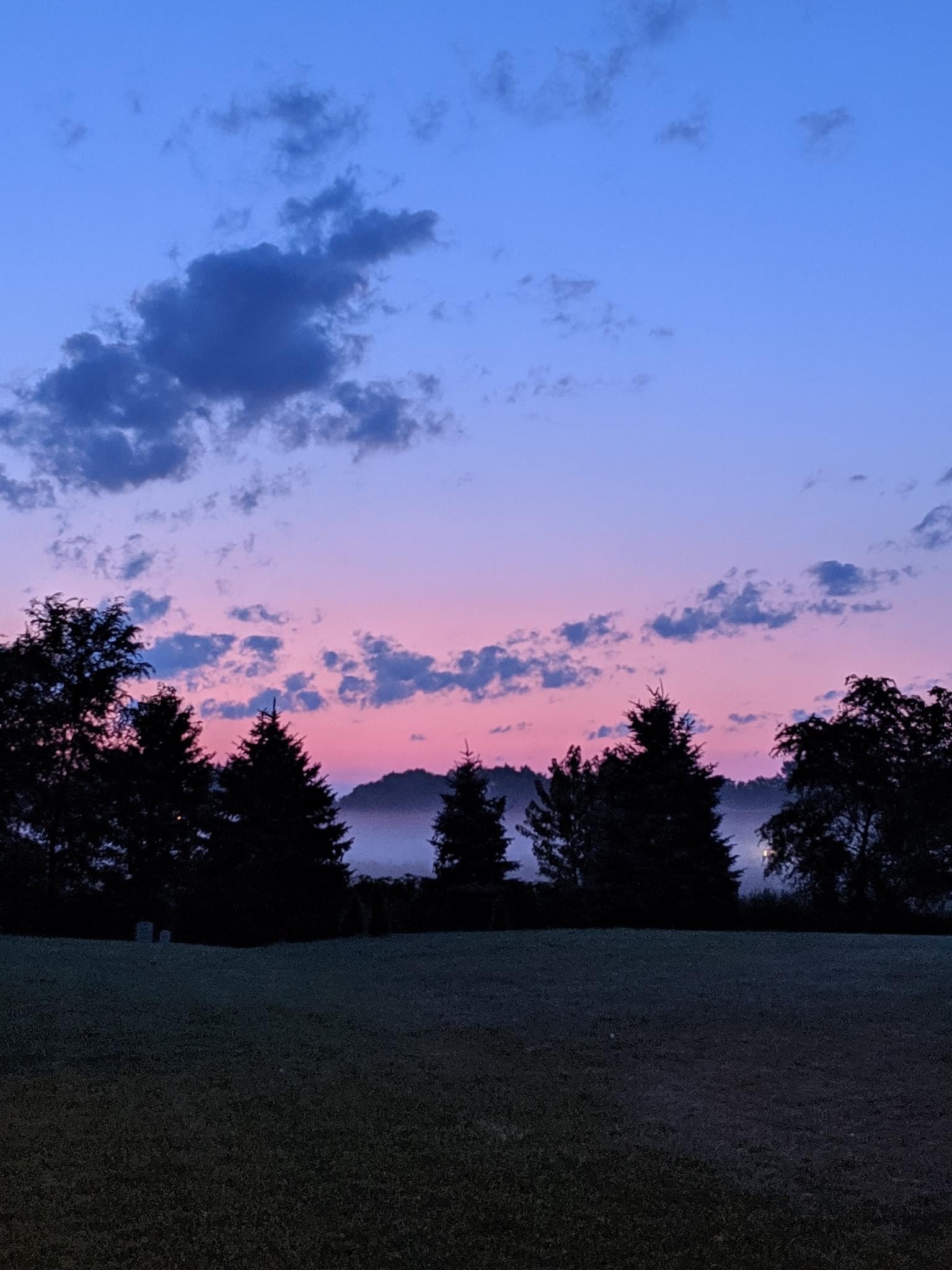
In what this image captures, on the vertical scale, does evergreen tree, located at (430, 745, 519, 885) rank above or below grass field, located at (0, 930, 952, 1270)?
above

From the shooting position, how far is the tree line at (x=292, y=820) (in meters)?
34.2

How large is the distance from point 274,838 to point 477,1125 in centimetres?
3447

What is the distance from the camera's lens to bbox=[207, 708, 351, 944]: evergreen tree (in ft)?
128

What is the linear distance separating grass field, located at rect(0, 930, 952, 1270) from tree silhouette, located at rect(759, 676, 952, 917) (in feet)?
82.5

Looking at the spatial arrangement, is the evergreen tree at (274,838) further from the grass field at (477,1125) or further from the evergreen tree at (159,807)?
the grass field at (477,1125)

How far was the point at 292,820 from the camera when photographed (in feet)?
136

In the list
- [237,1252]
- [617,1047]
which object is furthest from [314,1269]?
[617,1047]

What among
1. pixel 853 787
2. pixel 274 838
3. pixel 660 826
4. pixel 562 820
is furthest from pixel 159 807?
pixel 562 820

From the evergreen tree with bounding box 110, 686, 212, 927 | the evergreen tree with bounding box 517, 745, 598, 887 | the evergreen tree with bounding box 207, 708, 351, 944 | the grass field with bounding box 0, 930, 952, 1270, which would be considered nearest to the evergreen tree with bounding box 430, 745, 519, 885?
the evergreen tree with bounding box 207, 708, 351, 944

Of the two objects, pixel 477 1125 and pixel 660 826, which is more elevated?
pixel 660 826

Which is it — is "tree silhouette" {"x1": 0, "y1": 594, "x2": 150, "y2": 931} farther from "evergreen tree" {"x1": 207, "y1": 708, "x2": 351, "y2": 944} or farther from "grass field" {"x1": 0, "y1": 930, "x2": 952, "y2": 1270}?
"grass field" {"x1": 0, "y1": 930, "x2": 952, "y2": 1270}

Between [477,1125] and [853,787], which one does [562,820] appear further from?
[477,1125]

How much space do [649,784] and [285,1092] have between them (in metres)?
29.5

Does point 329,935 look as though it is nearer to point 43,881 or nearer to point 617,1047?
point 43,881
